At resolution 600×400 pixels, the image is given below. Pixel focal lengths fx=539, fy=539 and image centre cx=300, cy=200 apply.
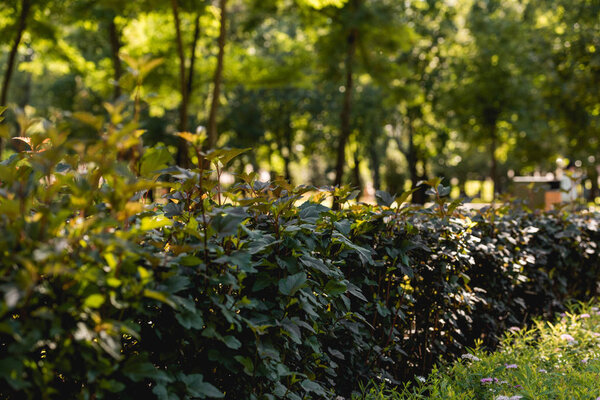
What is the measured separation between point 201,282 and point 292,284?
41 cm

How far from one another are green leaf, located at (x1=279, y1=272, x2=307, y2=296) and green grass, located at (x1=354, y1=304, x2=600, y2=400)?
3.96ft

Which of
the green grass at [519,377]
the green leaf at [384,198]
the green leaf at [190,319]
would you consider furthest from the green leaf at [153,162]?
the green grass at [519,377]

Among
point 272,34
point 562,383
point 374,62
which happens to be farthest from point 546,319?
point 272,34

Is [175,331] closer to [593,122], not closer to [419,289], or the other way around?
[419,289]

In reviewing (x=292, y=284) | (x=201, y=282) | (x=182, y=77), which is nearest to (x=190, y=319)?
(x=201, y=282)

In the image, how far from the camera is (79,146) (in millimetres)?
1673

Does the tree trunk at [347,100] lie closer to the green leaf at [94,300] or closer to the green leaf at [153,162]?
the green leaf at [153,162]

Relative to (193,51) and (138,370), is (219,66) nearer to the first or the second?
(193,51)

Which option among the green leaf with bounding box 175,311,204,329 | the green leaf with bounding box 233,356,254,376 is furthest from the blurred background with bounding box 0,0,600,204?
the green leaf with bounding box 233,356,254,376

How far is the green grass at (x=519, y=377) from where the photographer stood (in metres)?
3.15

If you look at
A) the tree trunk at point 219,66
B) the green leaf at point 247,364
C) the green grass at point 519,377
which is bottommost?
the green grass at point 519,377

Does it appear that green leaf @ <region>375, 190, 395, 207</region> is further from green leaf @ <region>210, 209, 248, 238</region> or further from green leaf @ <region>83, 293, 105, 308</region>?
green leaf @ <region>83, 293, 105, 308</region>

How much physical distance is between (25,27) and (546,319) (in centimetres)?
1289

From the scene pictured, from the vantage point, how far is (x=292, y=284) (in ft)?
7.52
